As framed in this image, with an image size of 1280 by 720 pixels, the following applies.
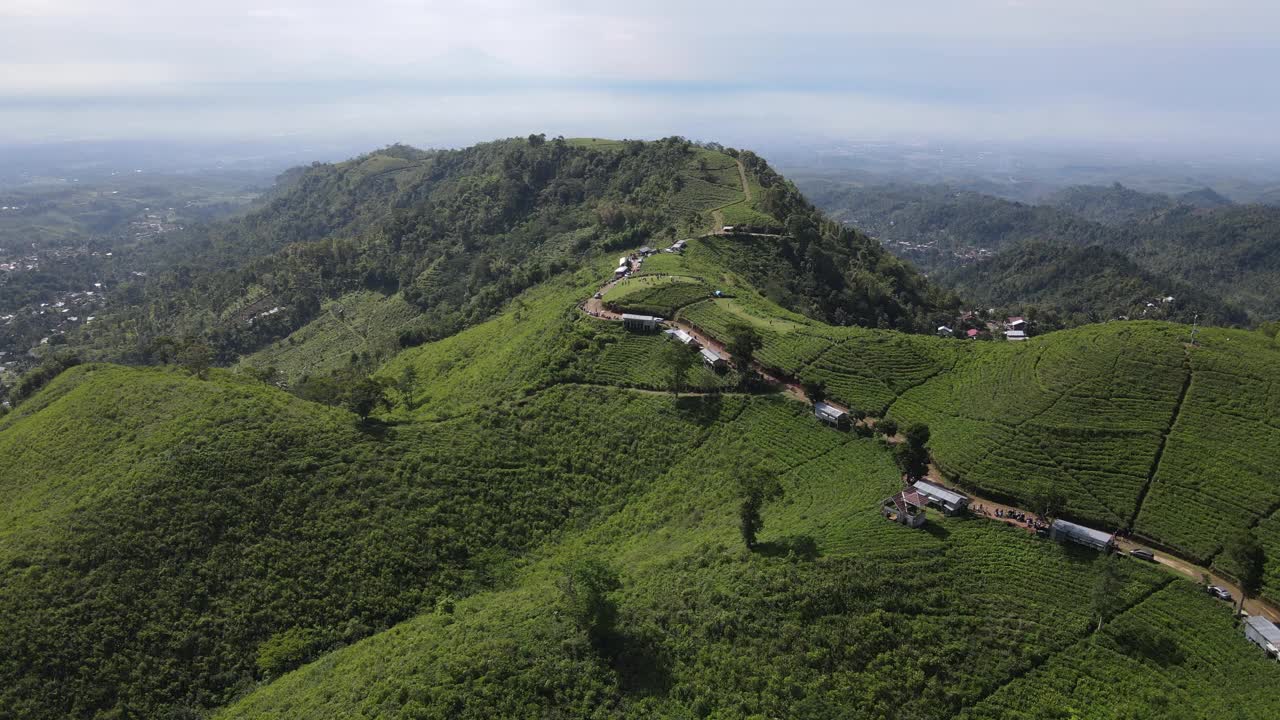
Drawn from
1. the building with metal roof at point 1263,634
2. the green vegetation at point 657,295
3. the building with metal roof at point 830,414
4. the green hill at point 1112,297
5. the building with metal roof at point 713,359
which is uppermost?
the green vegetation at point 657,295

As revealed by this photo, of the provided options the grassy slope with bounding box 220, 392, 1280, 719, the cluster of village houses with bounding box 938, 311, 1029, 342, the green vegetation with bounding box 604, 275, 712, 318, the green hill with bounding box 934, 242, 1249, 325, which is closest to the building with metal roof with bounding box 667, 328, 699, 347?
the green vegetation with bounding box 604, 275, 712, 318

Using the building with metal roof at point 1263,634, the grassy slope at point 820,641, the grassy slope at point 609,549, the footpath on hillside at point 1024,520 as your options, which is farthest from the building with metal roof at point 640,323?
the building with metal roof at point 1263,634

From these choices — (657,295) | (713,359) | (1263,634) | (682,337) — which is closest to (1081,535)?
(1263,634)

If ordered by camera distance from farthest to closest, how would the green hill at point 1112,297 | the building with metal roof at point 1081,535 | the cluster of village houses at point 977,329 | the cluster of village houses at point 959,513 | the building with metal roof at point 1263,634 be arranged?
the green hill at point 1112,297
the cluster of village houses at point 977,329
the building with metal roof at point 1081,535
the cluster of village houses at point 959,513
the building with metal roof at point 1263,634

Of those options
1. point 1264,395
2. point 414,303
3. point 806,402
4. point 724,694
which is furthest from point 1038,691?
point 414,303

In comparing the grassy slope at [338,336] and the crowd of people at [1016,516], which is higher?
the crowd of people at [1016,516]

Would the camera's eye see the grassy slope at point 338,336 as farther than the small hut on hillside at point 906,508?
Yes

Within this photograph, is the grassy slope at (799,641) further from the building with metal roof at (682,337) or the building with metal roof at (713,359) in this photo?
the building with metal roof at (682,337)

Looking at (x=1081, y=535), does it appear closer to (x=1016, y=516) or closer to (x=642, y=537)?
(x=1016, y=516)
